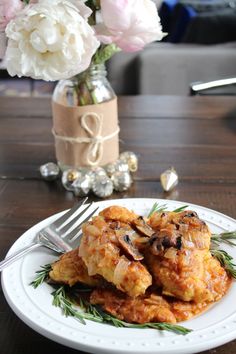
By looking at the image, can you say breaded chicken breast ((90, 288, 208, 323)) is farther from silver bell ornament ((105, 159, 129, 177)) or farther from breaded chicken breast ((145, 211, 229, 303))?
silver bell ornament ((105, 159, 129, 177))

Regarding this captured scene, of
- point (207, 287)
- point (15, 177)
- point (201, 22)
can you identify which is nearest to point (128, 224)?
point (207, 287)

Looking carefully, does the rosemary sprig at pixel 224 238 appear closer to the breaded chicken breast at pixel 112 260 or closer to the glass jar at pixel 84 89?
the breaded chicken breast at pixel 112 260

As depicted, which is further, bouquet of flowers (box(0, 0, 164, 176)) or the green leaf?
the green leaf

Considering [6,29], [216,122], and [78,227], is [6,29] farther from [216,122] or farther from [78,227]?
[216,122]

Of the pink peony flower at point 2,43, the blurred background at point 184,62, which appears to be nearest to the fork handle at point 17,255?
the pink peony flower at point 2,43

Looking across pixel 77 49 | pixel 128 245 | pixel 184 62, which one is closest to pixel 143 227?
pixel 128 245

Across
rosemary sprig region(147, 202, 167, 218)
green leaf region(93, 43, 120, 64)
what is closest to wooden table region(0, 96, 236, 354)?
rosemary sprig region(147, 202, 167, 218)

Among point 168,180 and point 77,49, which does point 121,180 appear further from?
point 77,49

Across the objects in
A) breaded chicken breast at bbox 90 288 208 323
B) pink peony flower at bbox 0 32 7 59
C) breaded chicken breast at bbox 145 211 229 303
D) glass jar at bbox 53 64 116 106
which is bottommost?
breaded chicken breast at bbox 90 288 208 323
